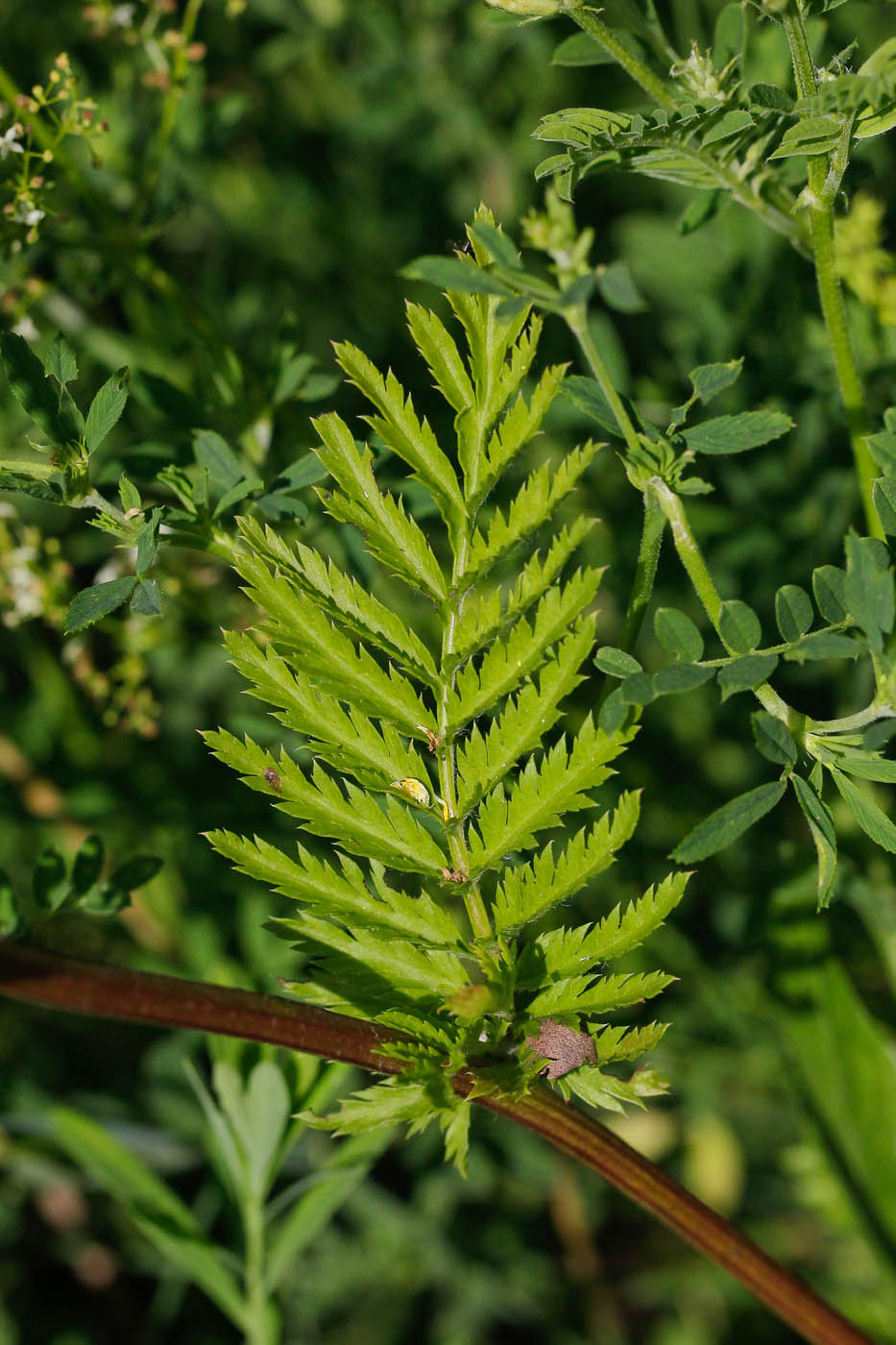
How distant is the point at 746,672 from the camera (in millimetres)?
825

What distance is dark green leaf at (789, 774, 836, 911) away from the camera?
2.76 feet

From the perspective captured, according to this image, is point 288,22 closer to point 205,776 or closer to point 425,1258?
point 205,776

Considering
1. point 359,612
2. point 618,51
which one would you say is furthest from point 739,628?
point 618,51

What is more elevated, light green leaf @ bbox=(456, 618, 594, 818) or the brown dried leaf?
light green leaf @ bbox=(456, 618, 594, 818)

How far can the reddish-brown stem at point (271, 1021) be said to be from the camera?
821 mm

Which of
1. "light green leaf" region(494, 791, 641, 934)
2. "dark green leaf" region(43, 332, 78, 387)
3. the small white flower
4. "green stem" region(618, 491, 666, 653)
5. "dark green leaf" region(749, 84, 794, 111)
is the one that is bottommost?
"light green leaf" region(494, 791, 641, 934)

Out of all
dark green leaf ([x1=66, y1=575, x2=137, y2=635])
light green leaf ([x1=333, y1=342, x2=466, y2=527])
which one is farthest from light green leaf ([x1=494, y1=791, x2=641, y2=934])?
dark green leaf ([x1=66, y1=575, x2=137, y2=635])

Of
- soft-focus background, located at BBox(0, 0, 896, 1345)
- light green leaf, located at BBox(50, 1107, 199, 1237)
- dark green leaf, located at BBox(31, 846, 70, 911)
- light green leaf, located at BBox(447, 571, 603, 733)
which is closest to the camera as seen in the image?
light green leaf, located at BBox(447, 571, 603, 733)

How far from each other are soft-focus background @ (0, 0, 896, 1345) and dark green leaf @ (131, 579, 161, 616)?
26 cm

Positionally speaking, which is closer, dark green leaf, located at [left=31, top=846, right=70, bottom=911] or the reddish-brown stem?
the reddish-brown stem

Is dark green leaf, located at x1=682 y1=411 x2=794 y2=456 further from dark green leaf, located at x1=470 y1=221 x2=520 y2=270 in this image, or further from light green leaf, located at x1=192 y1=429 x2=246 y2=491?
light green leaf, located at x1=192 y1=429 x2=246 y2=491

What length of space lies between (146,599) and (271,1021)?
302 mm

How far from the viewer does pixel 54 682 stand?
6.32ft

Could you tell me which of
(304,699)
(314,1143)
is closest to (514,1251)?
(314,1143)
